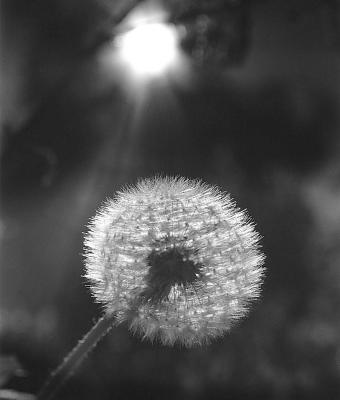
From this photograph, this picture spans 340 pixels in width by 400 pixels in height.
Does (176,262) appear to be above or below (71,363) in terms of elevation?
above

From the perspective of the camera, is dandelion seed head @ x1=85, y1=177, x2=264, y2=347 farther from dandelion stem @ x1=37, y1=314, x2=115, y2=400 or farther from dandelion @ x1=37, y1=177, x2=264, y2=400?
dandelion stem @ x1=37, y1=314, x2=115, y2=400

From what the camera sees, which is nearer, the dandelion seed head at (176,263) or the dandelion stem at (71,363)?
the dandelion stem at (71,363)

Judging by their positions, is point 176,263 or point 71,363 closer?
point 71,363

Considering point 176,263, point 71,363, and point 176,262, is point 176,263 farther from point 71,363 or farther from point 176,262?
point 71,363

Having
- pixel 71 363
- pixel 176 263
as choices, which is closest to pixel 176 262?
pixel 176 263

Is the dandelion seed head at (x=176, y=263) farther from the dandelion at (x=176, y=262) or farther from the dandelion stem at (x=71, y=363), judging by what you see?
the dandelion stem at (x=71, y=363)

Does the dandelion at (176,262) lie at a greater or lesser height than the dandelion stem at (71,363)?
greater

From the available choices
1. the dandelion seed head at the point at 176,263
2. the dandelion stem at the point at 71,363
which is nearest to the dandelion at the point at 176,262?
the dandelion seed head at the point at 176,263
